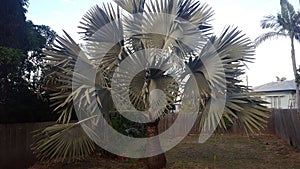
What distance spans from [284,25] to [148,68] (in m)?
19.0

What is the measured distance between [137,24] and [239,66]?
6.92ft

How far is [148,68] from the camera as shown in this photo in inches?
215

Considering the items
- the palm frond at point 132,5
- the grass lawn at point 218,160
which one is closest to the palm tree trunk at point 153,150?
the grass lawn at point 218,160

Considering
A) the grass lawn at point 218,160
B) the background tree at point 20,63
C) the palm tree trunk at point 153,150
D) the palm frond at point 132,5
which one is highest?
the palm frond at point 132,5

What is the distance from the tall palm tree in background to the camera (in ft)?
69.7

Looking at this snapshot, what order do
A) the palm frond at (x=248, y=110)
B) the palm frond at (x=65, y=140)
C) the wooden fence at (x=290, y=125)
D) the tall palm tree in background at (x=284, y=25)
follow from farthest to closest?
1. the tall palm tree in background at (x=284, y=25)
2. the wooden fence at (x=290, y=125)
3. the palm frond at (x=65, y=140)
4. the palm frond at (x=248, y=110)

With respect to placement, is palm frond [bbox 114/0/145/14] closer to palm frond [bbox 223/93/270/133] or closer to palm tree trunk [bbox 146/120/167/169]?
palm tree trunk [bbox 146/120/167/169]

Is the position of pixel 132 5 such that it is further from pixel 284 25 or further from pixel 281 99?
pixel 281 99

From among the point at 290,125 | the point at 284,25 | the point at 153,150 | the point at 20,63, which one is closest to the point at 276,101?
the point at 284,25

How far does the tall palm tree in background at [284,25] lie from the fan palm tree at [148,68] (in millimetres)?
16849

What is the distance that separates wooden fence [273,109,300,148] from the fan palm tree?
4338 millimetres

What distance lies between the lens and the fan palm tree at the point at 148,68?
16.7 feet

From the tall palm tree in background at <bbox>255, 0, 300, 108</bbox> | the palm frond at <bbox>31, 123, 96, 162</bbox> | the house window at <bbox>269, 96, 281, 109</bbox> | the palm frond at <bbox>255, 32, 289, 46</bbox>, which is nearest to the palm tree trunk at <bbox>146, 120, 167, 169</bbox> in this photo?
the palm frond at <bbox>31, 123, 96, 162</bbox>

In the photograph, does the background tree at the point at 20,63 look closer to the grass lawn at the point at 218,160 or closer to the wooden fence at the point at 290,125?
the grass lawn at the point at 218,160
